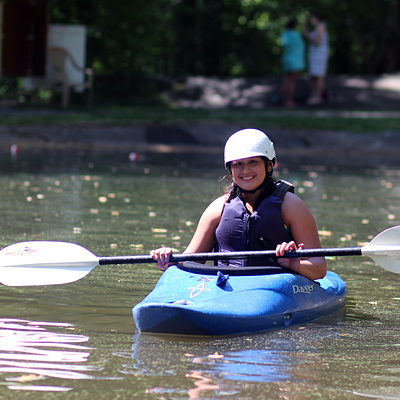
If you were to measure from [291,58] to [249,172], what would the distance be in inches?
571

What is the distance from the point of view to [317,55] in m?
19.4

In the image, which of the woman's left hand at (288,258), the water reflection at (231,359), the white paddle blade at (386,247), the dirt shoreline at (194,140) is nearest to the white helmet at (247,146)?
the woman's left hand at (288,258)

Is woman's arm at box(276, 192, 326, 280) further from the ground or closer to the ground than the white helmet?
closer to the ground

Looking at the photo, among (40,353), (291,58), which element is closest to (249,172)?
(40,353)

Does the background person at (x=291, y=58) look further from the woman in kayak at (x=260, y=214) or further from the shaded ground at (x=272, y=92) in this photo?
the woman in kayak at (x=260, y=214)

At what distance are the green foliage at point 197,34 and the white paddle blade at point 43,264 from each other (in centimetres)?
1594

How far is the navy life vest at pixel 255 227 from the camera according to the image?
5102 mm

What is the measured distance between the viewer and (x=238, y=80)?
74.0 ft

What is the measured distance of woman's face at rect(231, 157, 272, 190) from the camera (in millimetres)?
5109

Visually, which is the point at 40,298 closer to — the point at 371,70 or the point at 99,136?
the point at 99,136

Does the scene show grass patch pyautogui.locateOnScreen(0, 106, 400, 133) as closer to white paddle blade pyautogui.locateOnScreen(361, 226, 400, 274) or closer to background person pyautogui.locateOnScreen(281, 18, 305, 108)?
background person pyautogui.locateOnScreen(281, 18, 305, 108)

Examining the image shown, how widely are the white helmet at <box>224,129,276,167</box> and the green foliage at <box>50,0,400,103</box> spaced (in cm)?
1614

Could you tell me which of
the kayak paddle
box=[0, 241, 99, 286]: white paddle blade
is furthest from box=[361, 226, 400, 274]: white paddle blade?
box=[0, 241, 99, 286]: white paddle blade

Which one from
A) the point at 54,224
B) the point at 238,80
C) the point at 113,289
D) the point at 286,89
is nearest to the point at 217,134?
the point at 286,89
